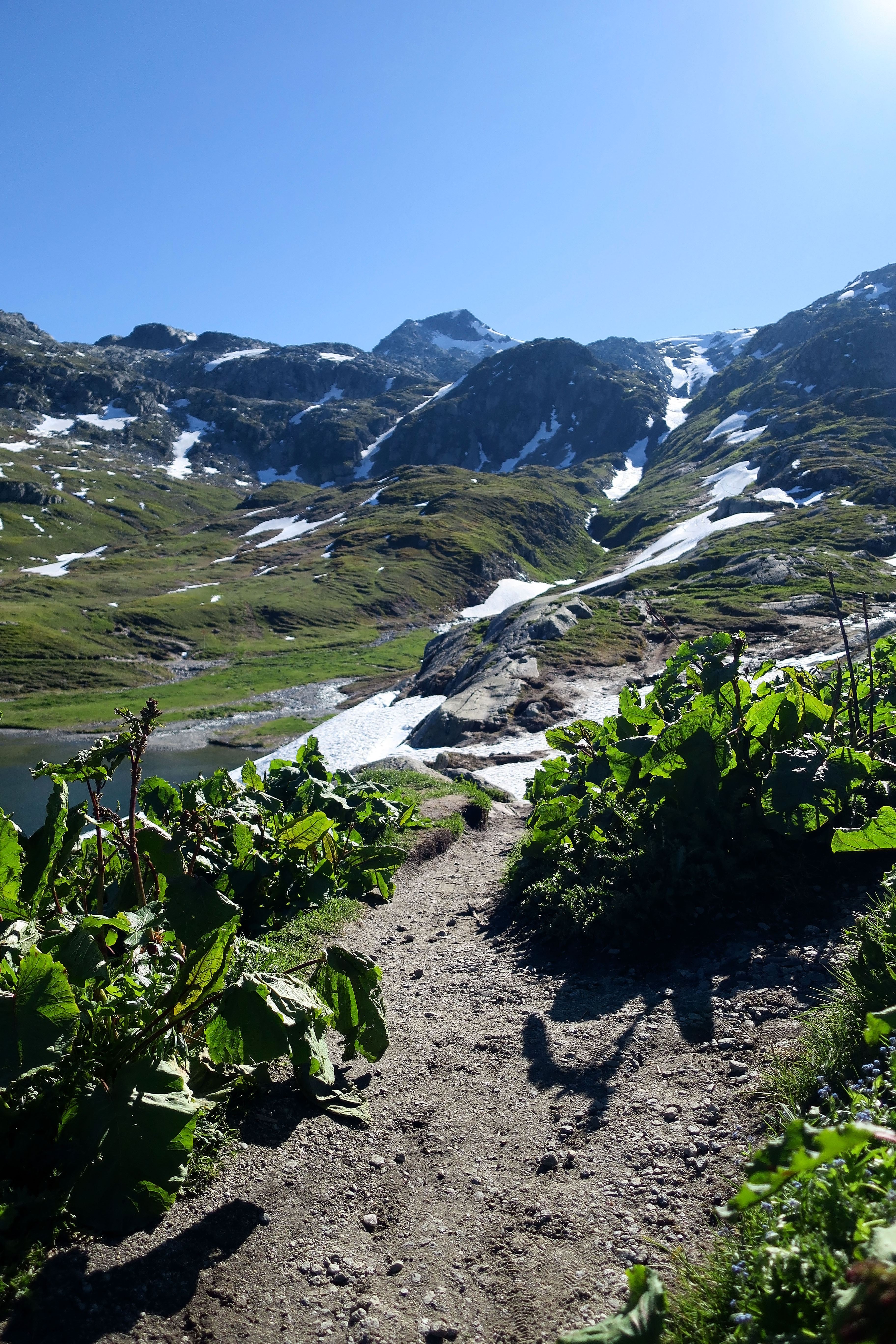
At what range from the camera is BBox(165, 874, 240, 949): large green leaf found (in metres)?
3.87

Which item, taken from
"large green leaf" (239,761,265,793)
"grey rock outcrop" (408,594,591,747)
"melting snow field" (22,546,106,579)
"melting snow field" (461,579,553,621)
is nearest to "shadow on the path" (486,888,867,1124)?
"large green leaf" (239,761,265,793)

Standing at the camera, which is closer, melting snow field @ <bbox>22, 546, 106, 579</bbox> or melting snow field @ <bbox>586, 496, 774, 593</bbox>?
melting snow field @ <bbox>586, 496, 774, 593</bbox>

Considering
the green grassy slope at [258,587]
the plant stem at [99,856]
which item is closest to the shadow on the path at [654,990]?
the plant stem at [99,856]

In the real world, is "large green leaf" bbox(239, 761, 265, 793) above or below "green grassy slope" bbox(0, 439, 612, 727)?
below

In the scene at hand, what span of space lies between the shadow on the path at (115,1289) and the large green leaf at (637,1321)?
7.51 ft

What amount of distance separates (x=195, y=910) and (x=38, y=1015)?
854 mm

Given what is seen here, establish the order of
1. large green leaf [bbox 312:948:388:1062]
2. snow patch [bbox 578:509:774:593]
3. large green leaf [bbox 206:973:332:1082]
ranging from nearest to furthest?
large green leaf [bbox 206:973:332:1082] → large green leaf [bbox 312:948:388:1062] → snow patch [bbox 578:509:774:593]

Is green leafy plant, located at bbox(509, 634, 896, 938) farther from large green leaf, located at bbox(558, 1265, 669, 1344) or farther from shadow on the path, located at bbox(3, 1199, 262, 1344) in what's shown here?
large green leaf, located at bbox(558, 1265, 669, 1344)

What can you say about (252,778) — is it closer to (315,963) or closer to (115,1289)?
(315,963)

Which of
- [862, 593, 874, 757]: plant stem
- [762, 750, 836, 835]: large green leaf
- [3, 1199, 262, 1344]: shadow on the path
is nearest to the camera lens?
[3, 1199, 262, 1344]: shadow on the path

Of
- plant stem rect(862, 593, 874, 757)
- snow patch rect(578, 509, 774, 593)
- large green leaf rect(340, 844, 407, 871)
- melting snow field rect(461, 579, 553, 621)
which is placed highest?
snow patch rect(578, 509, 774, 593)

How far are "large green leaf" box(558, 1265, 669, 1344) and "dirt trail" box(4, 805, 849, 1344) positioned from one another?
56.5 inches

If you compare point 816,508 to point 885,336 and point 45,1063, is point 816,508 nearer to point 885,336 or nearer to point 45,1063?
point 45,1063

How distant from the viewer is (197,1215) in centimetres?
395
